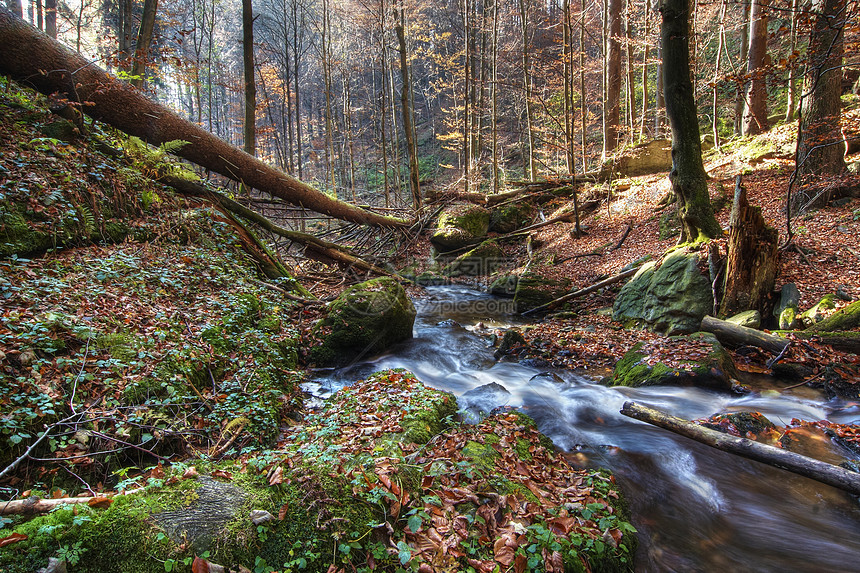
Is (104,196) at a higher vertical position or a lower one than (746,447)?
higher

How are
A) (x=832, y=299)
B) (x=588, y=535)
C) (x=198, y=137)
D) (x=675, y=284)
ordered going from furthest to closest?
(x=198, y=137)
(x=675, y=284)
(x=832, y=299)
(x=588, y=535)

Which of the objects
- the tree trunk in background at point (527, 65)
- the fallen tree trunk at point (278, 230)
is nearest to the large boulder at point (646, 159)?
the tree trunk in background at point (527, 65)

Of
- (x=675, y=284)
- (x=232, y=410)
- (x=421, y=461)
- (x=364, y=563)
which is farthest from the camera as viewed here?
(x=675, y=284)

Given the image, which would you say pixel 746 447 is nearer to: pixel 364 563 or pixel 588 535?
pixel 588 535

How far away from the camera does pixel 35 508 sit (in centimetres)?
217

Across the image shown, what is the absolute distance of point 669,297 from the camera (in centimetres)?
809

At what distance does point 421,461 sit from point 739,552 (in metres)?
3.07

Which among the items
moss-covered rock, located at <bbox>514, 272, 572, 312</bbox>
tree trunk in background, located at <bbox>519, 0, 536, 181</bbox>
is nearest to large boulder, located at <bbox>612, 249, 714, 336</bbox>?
→ moss-covered rock, located at <bbox>514, 272, 572, 312</bbox>

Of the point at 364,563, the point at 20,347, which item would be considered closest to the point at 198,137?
the point at 20,347

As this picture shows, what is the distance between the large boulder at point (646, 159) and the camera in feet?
50.2

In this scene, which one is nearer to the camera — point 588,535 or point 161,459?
point 588,535

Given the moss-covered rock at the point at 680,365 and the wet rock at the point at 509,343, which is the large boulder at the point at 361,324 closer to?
the wet rock at the point at 509,343

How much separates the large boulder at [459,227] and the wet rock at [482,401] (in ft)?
30.9

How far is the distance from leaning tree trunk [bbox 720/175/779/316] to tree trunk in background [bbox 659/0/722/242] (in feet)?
3.32
